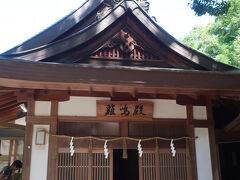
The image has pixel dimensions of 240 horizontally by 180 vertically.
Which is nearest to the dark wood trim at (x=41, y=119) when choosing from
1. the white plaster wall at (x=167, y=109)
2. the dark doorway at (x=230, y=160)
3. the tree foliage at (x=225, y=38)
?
the white plaster wall at (x=167, y=109)

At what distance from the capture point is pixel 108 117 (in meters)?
5.62

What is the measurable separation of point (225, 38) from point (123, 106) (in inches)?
526

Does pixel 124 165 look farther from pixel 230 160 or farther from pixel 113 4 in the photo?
A: pixel 113 4

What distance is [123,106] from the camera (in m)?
5.68

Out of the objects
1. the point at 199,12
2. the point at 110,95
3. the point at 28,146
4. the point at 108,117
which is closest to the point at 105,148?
the point at 108,117

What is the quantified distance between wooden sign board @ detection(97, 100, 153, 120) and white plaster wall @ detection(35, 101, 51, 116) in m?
1.21

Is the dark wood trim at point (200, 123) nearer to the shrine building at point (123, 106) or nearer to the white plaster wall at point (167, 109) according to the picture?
the shrine building at point (123, 106)

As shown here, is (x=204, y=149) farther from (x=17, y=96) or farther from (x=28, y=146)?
(x=17, y=96)

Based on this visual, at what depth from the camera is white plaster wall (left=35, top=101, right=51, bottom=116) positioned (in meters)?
5.43

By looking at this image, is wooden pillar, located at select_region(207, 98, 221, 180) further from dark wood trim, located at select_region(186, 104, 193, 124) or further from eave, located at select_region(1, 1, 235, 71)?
eave, located at select_region(1, 1, 235, 71)

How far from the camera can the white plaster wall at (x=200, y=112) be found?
599cm

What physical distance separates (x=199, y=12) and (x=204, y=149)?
5.47 m

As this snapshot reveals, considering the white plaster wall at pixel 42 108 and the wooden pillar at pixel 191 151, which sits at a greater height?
the white plaster wall at pixel 42 108

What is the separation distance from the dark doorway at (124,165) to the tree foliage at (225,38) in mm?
9178
